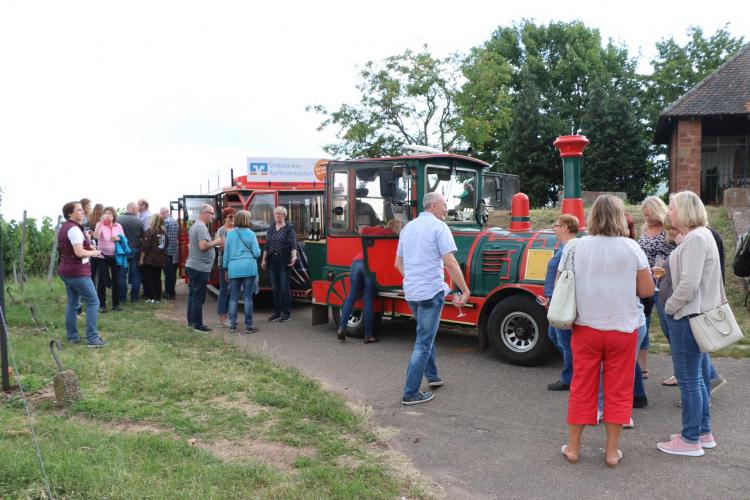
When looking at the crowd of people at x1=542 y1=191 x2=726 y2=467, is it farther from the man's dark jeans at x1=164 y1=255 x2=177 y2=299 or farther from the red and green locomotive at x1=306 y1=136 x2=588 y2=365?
the man's dark jeans at x1=164 y1=255 x2=177 y2=299

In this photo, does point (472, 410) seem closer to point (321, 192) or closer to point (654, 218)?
point (654, 218)

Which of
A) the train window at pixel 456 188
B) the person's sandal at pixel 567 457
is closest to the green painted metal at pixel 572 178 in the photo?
the train window at pixel 456 188

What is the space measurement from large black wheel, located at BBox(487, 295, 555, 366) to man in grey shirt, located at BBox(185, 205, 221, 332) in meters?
4.03

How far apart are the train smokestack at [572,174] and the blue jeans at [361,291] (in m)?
2.53

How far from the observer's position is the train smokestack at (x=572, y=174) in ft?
22.2

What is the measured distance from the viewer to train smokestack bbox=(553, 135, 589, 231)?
6.77m

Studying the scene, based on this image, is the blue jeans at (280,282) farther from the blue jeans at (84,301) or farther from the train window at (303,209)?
the blue jeans at (84,301)

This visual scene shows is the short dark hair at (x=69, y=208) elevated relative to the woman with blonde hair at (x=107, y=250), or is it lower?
elevated

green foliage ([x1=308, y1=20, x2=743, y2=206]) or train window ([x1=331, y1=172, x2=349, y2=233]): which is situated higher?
green foliage ([x1=308, y1=20, x2=743, y2=206])

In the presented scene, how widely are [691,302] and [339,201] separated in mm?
5037

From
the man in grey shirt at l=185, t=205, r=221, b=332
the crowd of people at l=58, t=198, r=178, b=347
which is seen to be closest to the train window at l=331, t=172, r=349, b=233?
the man in grey shirt at l=185, t=205, r=221, b=332

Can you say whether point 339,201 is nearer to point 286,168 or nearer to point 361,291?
point 361,291

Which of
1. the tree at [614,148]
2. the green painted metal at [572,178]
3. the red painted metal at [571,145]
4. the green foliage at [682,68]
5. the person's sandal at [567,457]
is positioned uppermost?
the green foliage at [682,68]

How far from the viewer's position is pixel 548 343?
6.45 m
